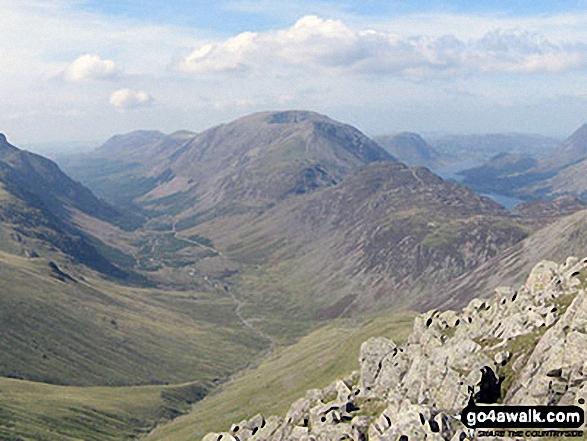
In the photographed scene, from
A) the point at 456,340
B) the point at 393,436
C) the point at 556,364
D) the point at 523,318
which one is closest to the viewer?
the point at 393,436

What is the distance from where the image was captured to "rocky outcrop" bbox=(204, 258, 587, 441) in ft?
238

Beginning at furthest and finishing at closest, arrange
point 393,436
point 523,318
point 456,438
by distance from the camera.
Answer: point 523,318 < point 393,436 < point 456,438

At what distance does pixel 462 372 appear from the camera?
8462 centimetres

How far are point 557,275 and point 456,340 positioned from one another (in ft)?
83.5

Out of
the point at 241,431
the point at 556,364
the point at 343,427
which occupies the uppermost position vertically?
the point at 556,364

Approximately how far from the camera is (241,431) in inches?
4550

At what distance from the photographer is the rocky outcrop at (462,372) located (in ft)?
238

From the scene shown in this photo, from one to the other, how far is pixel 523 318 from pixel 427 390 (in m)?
25.0

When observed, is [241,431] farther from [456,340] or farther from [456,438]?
[456,438]

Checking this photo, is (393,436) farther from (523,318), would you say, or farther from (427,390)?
(523,318)

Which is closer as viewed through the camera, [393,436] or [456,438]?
[456,438]

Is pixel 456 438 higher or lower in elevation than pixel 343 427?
higher

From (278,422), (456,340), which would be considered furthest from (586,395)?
(278,422)

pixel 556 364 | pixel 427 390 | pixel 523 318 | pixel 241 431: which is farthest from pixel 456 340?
pixel 241 431
